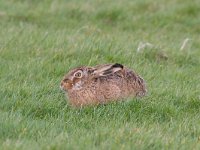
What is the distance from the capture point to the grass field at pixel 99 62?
19.8 ft

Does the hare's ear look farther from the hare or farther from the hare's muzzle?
the hare's muzzle

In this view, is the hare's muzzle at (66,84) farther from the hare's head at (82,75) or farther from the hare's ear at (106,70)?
the hare's ear at (106,70)

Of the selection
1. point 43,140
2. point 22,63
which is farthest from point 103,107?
point 22,63

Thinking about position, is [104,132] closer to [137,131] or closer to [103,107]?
[137,131]

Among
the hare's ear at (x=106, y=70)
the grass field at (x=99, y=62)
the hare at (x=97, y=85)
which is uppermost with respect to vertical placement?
the hare's ear at (x=106, y=70)

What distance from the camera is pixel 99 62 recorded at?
8.71 metres

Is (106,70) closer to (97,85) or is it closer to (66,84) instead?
(97,85)

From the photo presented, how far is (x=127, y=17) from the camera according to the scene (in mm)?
12398

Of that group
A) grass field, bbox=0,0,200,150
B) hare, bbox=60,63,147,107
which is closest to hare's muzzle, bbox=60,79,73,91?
hare, bbox=60,63,147,107

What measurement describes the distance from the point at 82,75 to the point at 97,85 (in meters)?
0.20

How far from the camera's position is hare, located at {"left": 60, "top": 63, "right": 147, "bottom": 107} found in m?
6.95

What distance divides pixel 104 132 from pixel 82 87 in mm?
1071

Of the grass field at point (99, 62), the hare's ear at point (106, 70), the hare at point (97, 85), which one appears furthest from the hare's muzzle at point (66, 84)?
the hare's ear at point (106, 70)

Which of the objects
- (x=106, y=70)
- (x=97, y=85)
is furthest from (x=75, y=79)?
(x=106, y=70)
